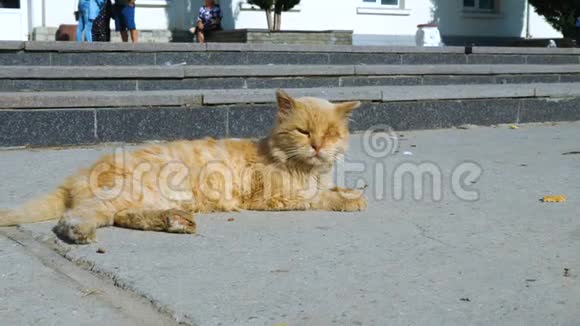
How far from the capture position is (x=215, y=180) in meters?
5.12

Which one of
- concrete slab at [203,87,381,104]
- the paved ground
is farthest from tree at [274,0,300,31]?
the paved ground

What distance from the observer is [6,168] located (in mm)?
6691

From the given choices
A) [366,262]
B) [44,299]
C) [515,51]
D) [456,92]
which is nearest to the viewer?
[44,299]

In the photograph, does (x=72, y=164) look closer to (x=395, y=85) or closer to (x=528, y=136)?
(x=528, y=136)

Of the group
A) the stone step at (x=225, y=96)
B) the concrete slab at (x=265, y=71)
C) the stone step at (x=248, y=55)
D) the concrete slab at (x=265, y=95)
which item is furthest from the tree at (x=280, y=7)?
the concrete slab at (x=265, y=95)

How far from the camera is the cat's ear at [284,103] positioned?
5.15m

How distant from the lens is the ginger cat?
183 inches

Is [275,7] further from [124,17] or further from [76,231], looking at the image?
[76,231]

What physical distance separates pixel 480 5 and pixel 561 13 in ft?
10.4

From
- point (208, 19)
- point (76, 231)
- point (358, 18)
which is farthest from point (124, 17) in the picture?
point (76, 231)

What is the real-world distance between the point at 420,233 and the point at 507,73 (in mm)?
8452

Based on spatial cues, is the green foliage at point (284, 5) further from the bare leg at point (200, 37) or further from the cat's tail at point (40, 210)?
the cat's tail at point (40, 210)

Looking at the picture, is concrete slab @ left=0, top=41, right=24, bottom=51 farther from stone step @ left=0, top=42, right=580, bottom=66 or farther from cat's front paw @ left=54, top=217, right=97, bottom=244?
cat's front paw @ left=54, top=217, right=97, bottom=244

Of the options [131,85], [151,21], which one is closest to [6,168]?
[131,85]
